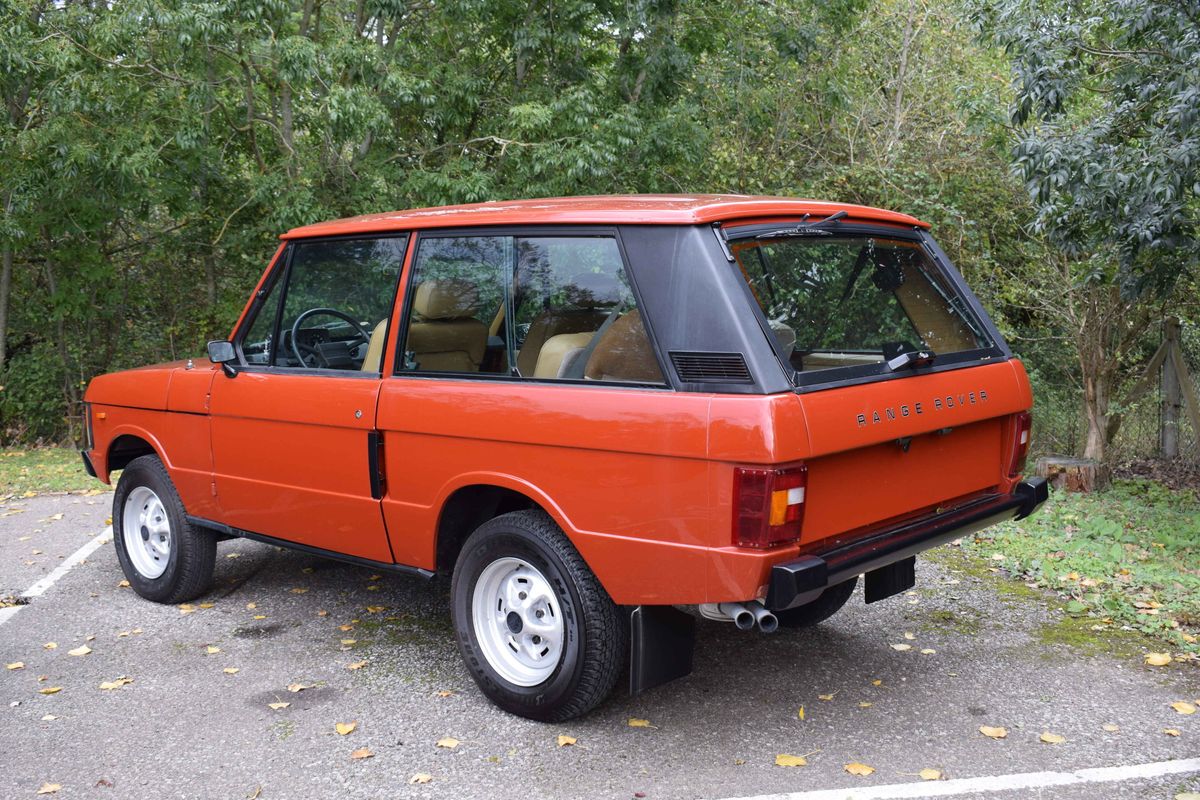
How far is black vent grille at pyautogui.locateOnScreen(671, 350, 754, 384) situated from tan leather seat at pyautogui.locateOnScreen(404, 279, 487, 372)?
3.34ft

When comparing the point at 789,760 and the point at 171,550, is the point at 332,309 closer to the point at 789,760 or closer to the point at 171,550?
the point at 171,550

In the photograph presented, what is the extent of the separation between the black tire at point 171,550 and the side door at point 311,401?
0.44 m

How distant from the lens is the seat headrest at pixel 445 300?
431 cm

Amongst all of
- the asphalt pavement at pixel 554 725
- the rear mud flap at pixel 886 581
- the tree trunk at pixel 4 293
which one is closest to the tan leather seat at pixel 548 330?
the asphalt pavement at pixel 554 725

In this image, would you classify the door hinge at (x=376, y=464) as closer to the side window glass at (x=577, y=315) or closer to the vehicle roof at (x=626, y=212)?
the side window glass at (x=577, y=315)

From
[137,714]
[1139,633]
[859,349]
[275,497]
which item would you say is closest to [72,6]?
[275,497]

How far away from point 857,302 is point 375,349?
6.75ft

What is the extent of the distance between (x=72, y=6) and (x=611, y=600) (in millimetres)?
10230

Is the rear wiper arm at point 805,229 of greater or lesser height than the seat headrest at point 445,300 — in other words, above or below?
above

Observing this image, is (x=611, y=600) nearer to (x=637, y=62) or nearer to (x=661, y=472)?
(x=661, y=472)

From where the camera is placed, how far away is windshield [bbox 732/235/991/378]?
3.93 meters

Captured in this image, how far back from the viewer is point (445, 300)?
4383 mm

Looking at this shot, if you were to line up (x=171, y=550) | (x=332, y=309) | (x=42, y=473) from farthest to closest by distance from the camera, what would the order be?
(x=42, y=473)
(x=171, y=550)
(x=332, y=309)

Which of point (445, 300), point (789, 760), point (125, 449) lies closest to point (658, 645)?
point (789, 760)
